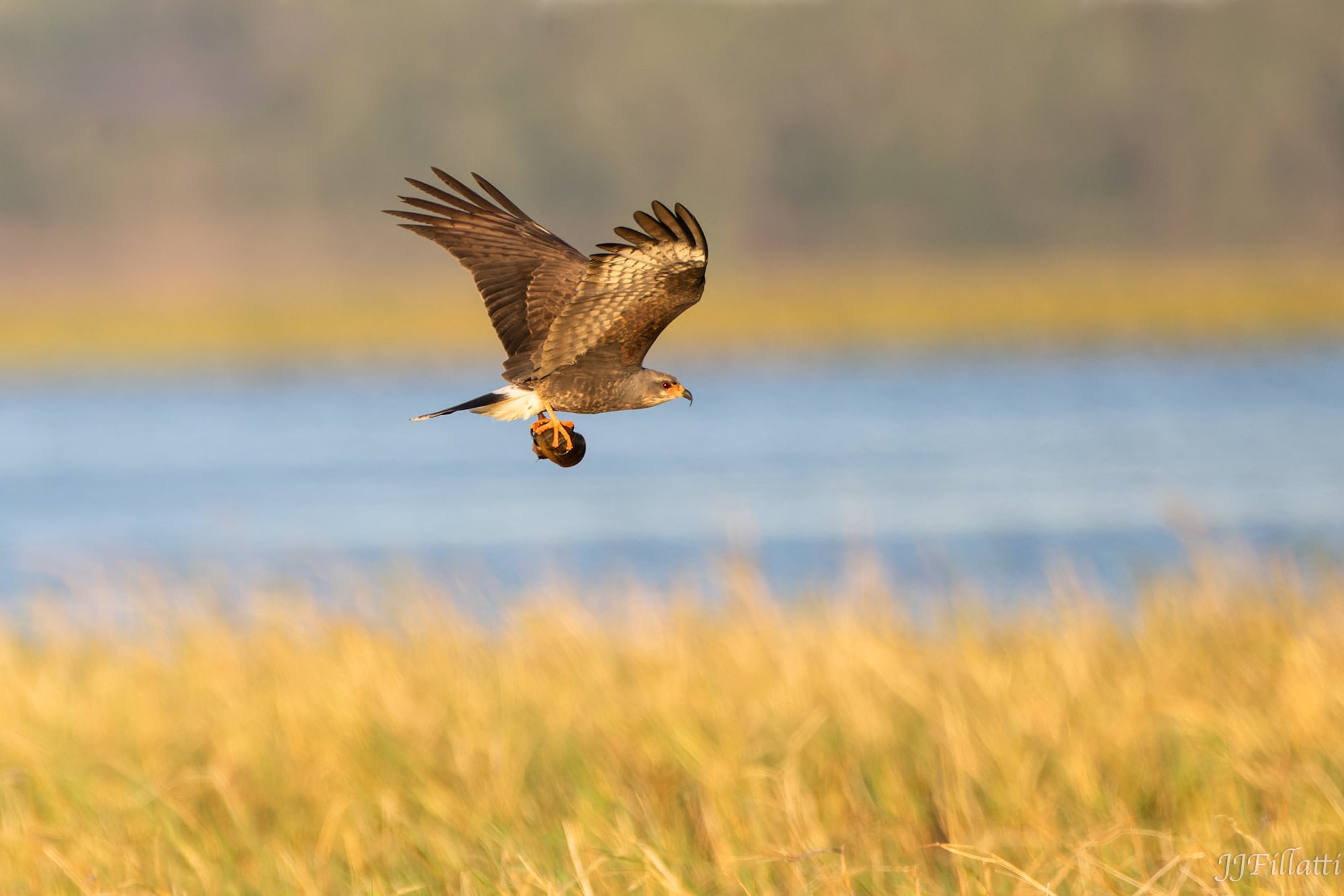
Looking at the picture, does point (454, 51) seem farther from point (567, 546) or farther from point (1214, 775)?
point (1214, 775)

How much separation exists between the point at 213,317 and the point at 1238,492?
104 meters

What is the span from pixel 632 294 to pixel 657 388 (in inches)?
5.6

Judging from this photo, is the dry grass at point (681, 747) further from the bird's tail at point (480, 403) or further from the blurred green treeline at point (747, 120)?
the blurred green treeline at point (747, 120)

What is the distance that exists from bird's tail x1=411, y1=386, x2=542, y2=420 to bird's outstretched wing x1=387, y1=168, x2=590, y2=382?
34 mm

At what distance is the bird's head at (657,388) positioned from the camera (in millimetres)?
1850

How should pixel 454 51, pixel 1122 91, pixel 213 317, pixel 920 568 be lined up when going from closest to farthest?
1. pixel 920 568
2. pixel 213 317
3. pixel 454 51
4. pixel 1122 91

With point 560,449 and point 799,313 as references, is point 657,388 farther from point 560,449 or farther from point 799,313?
point 799,313

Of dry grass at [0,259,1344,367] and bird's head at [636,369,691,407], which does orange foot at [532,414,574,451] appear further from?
dry grass at [0,259,1344,367]

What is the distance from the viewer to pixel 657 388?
1922 mm

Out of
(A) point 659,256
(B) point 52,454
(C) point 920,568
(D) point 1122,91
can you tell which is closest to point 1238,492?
(C) point 920,568

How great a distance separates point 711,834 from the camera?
17.5 ft

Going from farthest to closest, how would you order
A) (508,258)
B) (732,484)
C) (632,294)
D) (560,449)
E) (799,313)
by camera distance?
(799,313) → (732,484) → (508,258) → (632,294) → (560,449)
